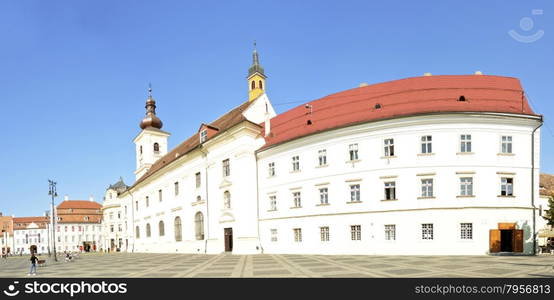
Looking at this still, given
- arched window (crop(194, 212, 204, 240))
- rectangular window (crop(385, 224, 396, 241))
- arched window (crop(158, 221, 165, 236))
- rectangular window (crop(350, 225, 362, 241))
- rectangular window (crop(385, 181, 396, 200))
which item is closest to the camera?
rectangular window (crop(385, 224, 396, 241))

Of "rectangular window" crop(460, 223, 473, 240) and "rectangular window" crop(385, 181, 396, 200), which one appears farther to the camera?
"rectangular window" crop(385, 181, 396, 200)

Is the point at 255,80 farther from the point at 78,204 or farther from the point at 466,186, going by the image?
the point at 78,204

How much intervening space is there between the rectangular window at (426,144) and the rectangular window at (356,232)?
7.25 metres

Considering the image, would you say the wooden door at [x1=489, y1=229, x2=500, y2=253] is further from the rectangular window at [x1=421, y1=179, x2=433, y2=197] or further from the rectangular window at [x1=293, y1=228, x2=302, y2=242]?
the rectangular window at [x1=293, y1=228, x2=302, y2=242]

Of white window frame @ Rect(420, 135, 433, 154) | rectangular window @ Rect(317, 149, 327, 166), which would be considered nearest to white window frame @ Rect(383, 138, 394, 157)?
white window frame @ Rect(420, 135, 433, 154)

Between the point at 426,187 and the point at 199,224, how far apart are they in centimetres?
2431

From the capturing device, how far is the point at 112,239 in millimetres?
81000

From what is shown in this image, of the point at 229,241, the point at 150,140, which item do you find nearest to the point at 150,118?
the point at 150,140

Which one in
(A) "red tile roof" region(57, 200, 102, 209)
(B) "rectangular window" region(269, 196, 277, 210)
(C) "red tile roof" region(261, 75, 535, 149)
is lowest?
(A) "red tile roof" region(57, 200, 102, 209)

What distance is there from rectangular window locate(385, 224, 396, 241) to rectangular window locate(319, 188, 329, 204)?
5150 millimetres

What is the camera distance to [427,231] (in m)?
23.9

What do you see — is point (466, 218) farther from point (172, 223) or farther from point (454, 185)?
point (172, 223)

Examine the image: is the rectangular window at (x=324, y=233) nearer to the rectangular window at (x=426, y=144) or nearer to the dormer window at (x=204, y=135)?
the rectangular window at (x=426, y=144)

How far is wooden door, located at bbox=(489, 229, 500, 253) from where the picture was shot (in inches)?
893
